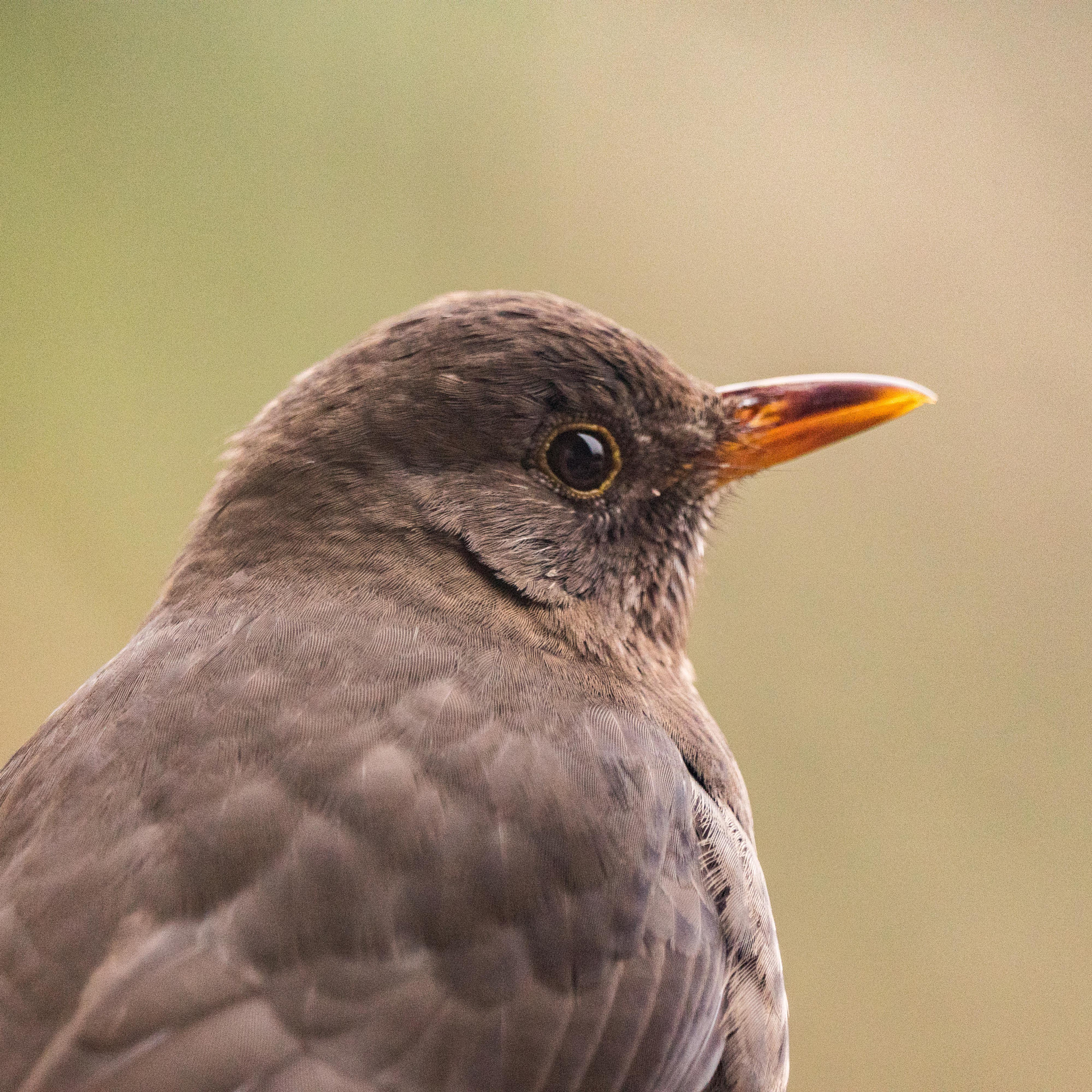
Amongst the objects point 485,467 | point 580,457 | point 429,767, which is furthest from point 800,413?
point 429,767

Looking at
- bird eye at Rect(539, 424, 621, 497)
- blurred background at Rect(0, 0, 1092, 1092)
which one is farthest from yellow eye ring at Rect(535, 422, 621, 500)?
blurred background at Rect(0, 0, 1092, 1092)

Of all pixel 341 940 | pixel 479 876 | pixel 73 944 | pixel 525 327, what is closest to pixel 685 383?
pixel 525 327

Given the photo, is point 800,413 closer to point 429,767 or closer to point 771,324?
point 429,767

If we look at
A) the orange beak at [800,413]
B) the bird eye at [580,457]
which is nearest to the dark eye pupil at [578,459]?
the bird eye at [580,457]

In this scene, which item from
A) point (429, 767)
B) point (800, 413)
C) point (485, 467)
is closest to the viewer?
point (429, 767)

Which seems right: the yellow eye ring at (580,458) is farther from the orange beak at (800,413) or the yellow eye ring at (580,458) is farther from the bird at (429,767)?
the orange beak at (800,413)

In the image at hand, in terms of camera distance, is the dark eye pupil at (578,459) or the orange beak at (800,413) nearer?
the dark eye pupil at (578,459)

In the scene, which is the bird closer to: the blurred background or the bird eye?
the bird eye

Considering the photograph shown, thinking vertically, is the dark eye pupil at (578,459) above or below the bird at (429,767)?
above

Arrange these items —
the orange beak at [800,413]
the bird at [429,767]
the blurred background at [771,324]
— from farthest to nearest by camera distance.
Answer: the blurred background at [771,324], the orange beak at [800,413], the bird at [429,767]
